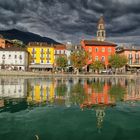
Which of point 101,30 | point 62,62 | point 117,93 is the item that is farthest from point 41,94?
point 101,30

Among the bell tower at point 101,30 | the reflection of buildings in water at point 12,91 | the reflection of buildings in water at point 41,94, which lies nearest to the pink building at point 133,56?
the bell tower at point 101,30

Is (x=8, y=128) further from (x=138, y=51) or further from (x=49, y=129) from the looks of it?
(x=138, y=51)

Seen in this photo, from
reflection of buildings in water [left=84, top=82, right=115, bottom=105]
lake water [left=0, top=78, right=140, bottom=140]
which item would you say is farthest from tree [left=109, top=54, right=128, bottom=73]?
lake water [left=0, top=78, right=140, bottom=140]

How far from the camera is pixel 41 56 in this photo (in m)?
132

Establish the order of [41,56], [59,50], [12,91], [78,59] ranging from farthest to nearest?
[59,50] → [41,56] → [78,59] → [12,91]

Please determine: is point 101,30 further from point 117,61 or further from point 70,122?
point 70,122

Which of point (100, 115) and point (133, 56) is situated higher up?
point (133, 56)

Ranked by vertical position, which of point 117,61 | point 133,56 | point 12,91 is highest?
point 133,56

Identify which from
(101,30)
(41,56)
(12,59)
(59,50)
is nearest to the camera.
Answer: (12,59)

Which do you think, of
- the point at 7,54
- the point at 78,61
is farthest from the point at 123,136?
the point at 7,54

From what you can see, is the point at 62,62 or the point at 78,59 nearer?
the point at 78,59

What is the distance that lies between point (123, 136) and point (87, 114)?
20.7 feet

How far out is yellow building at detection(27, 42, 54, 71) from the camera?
132 metres

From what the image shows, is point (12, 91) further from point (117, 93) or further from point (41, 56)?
point (41, 56)
